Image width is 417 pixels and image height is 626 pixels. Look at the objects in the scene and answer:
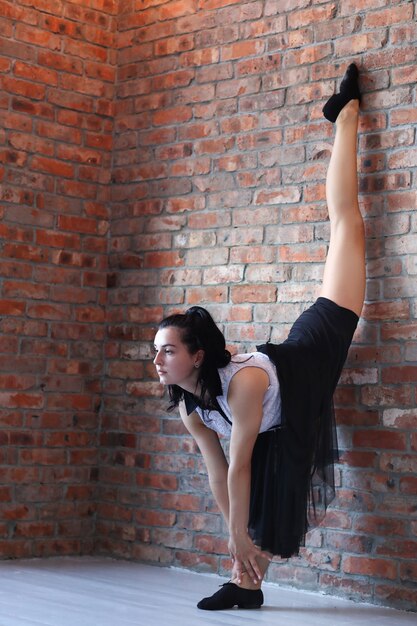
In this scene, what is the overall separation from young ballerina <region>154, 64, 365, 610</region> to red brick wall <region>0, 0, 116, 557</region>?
94 centimetres

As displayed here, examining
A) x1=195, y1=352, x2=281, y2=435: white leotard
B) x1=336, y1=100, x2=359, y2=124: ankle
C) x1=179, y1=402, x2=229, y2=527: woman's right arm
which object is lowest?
x1=179, y1=402, x2=229, y2=527: woman's right arm

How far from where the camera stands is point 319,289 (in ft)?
12.5

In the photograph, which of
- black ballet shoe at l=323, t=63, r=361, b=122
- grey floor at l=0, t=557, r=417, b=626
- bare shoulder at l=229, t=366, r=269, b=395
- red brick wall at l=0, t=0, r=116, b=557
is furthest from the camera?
red brick wall at l=0, t=0, r=116, b=557

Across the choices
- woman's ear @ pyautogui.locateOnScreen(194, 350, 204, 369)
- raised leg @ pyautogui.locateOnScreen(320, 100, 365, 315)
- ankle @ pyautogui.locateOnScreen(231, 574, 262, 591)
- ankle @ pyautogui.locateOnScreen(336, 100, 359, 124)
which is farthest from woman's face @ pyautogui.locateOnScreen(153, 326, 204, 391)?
ankle @ pyautogui.locateOnScreen(336, 100, 359, 124)

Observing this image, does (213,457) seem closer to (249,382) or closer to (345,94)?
(249,382)

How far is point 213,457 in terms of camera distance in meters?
3.70

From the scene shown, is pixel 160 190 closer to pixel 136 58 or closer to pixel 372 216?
pixel 136 58

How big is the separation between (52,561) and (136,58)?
221 centimetres

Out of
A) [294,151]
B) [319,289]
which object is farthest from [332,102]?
[319,289]

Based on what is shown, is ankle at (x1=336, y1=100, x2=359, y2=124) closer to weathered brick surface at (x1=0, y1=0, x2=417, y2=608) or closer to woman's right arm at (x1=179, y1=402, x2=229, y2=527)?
weathered brick surface at (x1=0, y1=0, x2=417, y2=608)

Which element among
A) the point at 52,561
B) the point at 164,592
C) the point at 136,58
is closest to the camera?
the point at 164,592

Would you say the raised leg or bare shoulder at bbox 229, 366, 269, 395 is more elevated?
the raised leg

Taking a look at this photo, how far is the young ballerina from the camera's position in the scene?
3418 millimetres

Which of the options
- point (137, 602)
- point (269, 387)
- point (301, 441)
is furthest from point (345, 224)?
point (137, 602)
